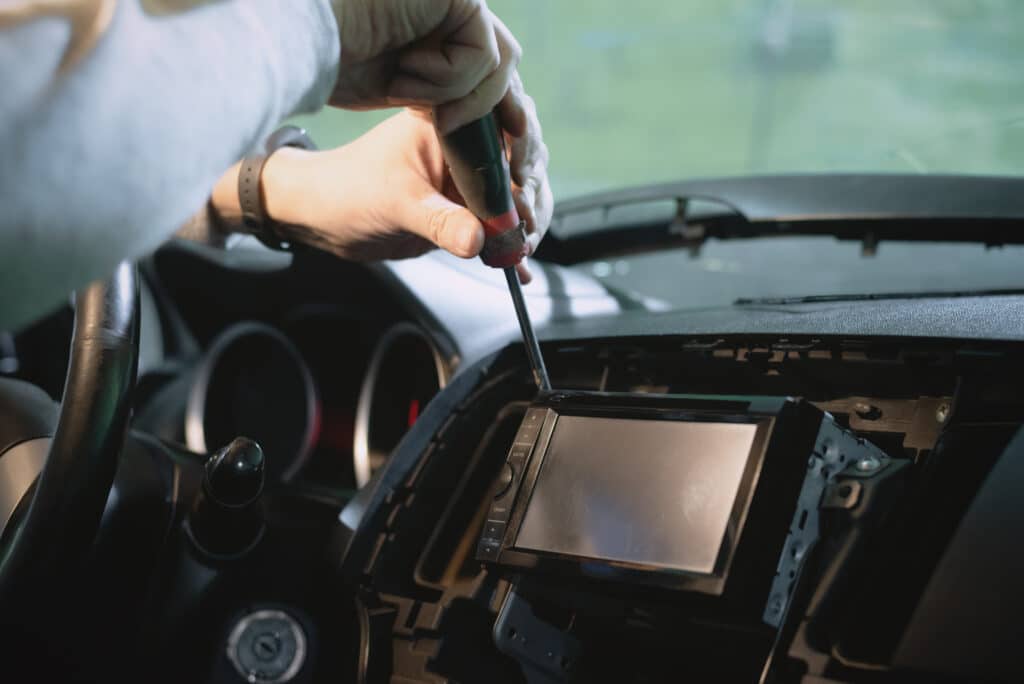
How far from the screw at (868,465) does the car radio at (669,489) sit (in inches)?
0.4

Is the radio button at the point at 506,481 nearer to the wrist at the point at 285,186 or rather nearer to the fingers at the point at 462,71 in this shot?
the fingers at the point at 462,71

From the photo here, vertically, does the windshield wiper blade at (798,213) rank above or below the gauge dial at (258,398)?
above

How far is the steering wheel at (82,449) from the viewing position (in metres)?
0.76

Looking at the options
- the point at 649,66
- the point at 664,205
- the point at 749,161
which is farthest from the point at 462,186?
the point at 649,66

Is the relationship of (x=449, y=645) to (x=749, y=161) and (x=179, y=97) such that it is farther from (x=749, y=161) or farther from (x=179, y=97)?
(x=749, y=161)

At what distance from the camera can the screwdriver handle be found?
770 millimetres

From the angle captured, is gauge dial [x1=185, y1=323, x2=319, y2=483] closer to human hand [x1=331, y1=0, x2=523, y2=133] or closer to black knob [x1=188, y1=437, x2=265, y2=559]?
black knob [x1=188, y1=437, x2=265, y2=559]

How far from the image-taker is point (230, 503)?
40.1 inches

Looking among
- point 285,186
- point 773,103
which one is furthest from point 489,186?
point 773,103

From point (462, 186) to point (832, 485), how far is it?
395 millimetres

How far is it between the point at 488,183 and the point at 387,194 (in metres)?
0.26

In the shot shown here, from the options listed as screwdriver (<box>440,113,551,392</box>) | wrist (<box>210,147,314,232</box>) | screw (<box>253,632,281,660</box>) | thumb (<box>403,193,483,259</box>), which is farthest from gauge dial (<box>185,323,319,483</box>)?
screwdriver (<box>440,113,551,392</box>)

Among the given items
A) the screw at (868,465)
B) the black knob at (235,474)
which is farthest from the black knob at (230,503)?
the screw at (868,465)

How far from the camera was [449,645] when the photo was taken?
3.08 ft
